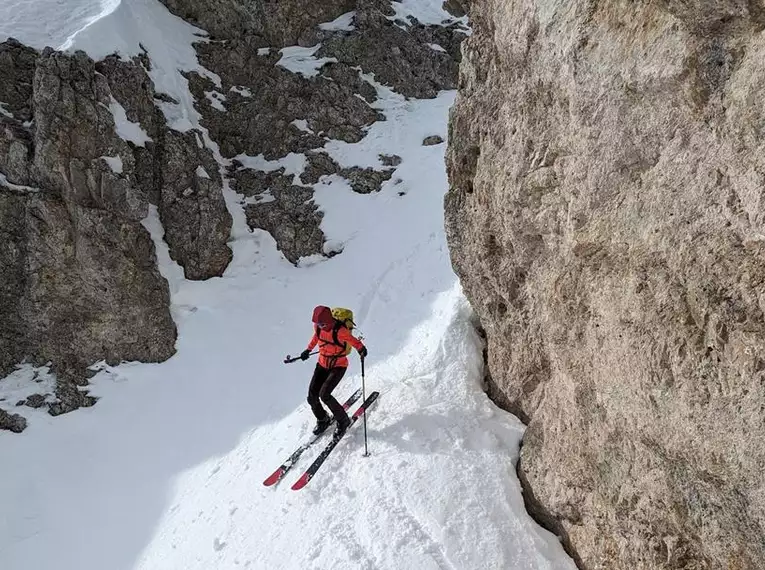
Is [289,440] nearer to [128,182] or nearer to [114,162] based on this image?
[128,182]

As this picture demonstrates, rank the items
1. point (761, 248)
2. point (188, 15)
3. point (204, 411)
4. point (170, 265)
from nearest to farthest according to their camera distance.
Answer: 1. point (761, 248)
2. point (204, 411)
3. point (170, 265)
4. point (188, 15)

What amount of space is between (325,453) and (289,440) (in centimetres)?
140

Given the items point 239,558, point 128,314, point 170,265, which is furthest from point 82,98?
point 239,558

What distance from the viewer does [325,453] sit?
767 centimetres

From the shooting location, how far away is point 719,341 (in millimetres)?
4035

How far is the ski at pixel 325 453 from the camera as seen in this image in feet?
23.8

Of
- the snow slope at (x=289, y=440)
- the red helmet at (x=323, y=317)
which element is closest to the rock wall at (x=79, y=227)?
the snow slope at (x=289, y=440)

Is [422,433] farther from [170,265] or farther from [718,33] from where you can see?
[170,265]

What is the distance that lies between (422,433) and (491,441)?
995mm

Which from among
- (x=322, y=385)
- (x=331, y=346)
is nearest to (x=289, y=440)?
(x=322, y=385)

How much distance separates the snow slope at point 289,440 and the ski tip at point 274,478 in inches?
6.7

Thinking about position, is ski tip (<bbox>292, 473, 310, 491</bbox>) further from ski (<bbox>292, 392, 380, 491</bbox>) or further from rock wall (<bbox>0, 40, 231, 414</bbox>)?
rock wall (<bbox>0, 40, 231, 414</bbox>)

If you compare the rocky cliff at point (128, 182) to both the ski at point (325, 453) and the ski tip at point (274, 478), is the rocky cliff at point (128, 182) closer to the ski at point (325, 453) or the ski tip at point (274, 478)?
the ski tip at point (274, 478)

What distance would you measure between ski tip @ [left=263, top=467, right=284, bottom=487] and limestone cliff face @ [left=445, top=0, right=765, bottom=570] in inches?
140
